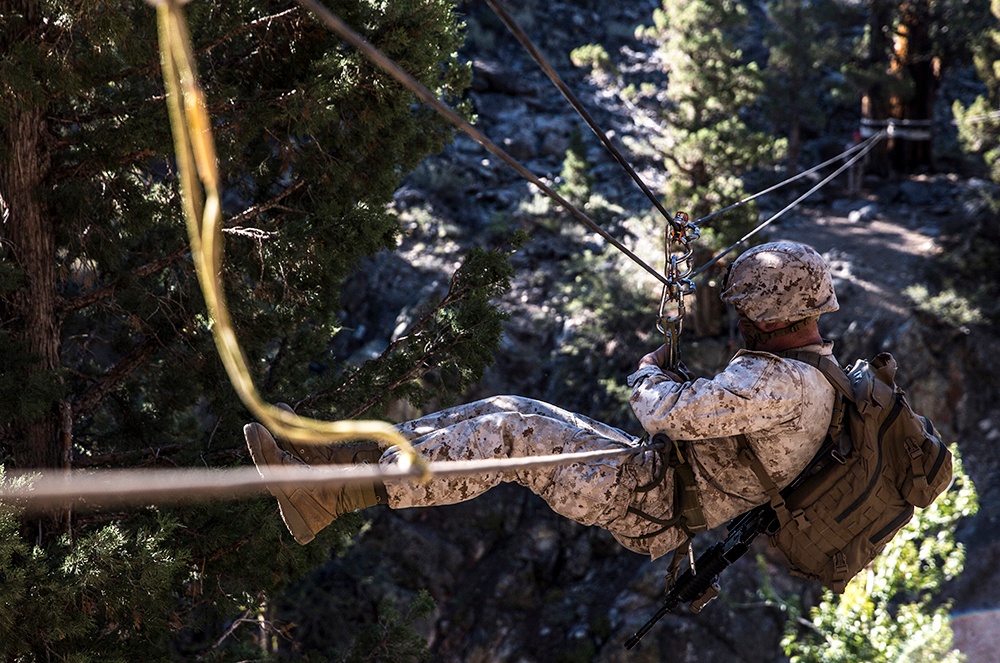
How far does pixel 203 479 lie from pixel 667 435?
251 cm

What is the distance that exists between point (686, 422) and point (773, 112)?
1564 centimetres

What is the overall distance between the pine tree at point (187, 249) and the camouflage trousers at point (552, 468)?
133cm

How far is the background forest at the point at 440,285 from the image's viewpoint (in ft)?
17.5

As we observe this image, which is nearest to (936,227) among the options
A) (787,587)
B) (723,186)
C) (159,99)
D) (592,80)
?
(723,186)

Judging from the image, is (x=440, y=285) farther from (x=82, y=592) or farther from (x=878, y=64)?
(x=82, y=592)

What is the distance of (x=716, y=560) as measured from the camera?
4824 mm

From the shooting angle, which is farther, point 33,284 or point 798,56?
point 798,56

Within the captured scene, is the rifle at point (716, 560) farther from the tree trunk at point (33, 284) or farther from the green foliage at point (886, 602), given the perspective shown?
the green foliage at point (886, 602)

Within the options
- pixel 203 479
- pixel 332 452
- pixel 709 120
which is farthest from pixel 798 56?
pixel 203 479

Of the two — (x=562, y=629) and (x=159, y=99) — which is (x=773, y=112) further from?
(x=159, y=99)

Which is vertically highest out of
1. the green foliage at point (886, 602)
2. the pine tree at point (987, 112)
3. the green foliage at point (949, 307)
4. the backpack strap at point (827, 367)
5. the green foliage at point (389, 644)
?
the pine tree at point (987, 112)

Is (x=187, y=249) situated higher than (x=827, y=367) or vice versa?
(x=187, y=249)

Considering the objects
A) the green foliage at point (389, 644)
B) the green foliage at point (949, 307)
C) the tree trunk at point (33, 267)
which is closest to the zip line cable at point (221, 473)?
the tree trunk at point (33, 267)

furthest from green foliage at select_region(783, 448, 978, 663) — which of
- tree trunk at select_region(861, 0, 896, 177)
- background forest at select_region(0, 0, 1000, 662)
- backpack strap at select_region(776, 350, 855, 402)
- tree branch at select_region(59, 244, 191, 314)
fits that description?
tree trunk at select_region(861, 0, 896, 177)
